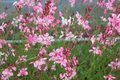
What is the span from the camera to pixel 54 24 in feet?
10.6

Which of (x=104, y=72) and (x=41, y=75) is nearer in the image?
(x=41, y=75)

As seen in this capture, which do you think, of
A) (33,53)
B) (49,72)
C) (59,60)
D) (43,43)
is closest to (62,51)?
(59,60)

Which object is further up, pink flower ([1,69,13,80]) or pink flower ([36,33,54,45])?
pink flower ([36,33,54,45])

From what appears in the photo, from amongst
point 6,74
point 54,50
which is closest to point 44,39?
point 54,50

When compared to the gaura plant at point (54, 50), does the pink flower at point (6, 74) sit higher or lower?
lower

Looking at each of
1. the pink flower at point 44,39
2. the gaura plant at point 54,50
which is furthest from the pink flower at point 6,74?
the pink flower at point 44,39

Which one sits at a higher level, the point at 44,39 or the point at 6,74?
the point at 44,39

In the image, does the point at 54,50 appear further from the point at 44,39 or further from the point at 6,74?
the point at 6,74

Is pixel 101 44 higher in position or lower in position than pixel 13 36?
lower

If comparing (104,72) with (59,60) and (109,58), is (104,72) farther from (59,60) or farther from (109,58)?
(59,60)

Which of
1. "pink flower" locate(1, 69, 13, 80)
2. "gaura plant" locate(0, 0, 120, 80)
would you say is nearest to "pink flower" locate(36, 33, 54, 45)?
"gaura plant" locate(0, 0, 120, 80)

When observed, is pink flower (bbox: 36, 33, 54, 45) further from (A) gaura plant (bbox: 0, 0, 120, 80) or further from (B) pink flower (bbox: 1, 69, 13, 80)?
(B) pink flower (bbox: 1, 69, 13, 80)

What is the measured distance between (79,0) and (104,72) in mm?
1943

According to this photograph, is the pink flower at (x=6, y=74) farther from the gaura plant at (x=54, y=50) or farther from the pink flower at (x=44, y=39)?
the pink flower at (x=44, y=39)
